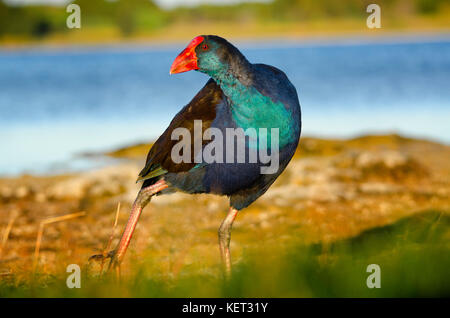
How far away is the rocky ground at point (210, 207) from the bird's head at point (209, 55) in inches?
48.9

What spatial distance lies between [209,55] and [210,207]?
351 cm

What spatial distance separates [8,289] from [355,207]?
4.16 metres

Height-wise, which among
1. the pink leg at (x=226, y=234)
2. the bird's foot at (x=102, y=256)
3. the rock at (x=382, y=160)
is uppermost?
the rock at (x=382, y=160)

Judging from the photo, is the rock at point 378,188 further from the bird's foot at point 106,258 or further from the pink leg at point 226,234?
the bird's foot at point 106,258

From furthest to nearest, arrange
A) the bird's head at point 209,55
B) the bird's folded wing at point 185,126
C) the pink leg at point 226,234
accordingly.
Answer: the pink leg at point 226,234 → the bird's folded wing at point 185,126 → the bird's head at point 209,55

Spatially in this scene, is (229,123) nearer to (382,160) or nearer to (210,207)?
(210,207)

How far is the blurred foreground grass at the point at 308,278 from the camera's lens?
8.78ft

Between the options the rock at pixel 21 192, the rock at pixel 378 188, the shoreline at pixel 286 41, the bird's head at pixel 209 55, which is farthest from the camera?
the shoreline at pixel 286 41

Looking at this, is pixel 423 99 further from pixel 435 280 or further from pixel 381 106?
pixel 435 280

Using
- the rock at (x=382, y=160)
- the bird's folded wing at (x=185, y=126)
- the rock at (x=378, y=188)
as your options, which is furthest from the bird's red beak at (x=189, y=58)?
the rock at (x=382, y=160)

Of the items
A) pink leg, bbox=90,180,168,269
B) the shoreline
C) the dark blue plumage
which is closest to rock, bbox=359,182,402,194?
the dark blue plumage

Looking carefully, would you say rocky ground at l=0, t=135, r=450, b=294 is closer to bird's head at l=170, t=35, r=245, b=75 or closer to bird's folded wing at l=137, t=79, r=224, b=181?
bird's folded wing at l=137, t=79, r=224, b=181
